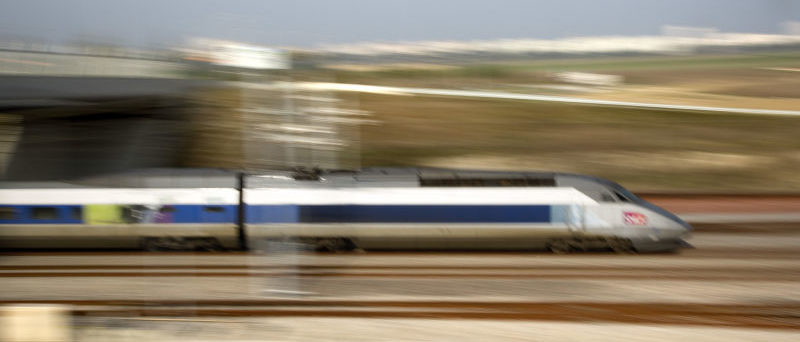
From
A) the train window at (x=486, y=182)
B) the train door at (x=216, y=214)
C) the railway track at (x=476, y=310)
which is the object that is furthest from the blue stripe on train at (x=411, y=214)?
the railway track at (x=476, y=310)

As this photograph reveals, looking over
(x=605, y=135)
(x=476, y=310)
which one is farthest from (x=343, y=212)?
(x=605, y=135)

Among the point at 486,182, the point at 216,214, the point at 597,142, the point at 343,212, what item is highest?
the point at 486,182

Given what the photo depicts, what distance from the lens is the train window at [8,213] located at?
14547 mm

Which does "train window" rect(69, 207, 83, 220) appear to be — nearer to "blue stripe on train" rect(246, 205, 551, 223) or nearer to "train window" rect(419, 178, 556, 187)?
"blue stripe on train" rect(246, 205, 551, 223)

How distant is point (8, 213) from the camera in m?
14.6

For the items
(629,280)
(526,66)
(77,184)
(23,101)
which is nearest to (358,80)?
(526,66)

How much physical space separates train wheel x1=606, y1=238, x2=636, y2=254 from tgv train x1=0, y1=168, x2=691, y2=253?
0.06ft

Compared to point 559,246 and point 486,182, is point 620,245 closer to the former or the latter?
point 559,246

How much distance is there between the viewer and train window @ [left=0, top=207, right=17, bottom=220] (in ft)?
47.7

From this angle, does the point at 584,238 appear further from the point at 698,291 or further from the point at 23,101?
the point at 23,101

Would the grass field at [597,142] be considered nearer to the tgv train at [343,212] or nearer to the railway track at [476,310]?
the tgv train at [343,212]

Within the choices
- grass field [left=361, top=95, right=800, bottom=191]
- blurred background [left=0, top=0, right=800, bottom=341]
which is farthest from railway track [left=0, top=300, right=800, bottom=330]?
grass field [left=361, top=95, right=800, bottom=191]

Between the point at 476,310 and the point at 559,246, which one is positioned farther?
the point at 559,246

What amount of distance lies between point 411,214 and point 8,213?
24.7 ft
